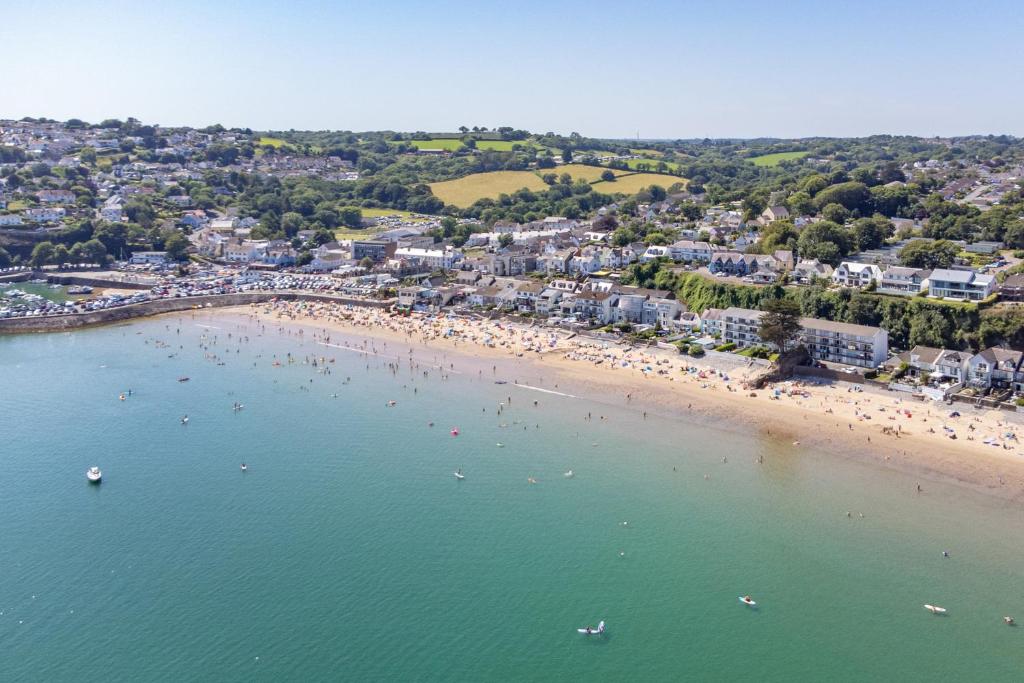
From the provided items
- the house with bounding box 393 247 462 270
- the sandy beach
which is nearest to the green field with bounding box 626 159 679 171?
the house with bounding box 393 247 462 270

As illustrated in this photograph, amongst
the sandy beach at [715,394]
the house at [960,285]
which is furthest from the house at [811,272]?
the sandy beach at [715,394]

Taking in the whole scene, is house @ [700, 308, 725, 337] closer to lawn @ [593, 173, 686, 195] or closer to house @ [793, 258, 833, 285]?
house @ [793, 258, 833, 285]

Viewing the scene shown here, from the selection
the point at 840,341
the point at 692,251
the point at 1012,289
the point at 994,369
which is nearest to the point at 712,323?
the point at 840,341

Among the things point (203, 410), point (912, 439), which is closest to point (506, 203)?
point (203, 410)

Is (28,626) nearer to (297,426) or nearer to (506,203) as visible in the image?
(297,426)

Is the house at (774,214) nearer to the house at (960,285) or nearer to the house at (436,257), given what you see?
the house at (960,285)

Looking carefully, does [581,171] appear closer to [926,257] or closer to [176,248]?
[176,248]

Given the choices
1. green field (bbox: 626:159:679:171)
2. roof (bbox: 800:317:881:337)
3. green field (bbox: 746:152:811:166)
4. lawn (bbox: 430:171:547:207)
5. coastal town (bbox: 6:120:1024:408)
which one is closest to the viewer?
roof (bbox: 800:317:881:337)
